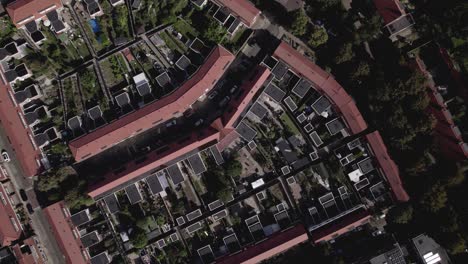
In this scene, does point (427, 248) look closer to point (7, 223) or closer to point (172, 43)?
point (172, 43)

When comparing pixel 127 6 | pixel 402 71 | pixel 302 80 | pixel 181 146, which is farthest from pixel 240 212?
pixel 127 6

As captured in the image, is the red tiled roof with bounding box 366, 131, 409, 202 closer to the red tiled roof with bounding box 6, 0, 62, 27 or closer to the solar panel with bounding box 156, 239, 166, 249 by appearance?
the solar panel with bounding box 156, 239, 166, 249

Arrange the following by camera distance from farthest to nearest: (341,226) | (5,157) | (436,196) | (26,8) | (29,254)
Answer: (5,157) < (29,254) < (341,226) < (26,8) < (436,196)

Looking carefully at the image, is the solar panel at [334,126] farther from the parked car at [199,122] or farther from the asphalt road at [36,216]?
the asphalt road at [36,216]

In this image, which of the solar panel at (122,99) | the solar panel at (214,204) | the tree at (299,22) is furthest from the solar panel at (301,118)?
the solar panel at (122,99)

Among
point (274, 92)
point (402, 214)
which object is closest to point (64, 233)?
point (274, 92)

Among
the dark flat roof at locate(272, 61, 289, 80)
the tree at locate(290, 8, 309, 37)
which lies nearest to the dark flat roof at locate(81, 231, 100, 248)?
the dark flat roof at locate(272, 61, 289, 80)
